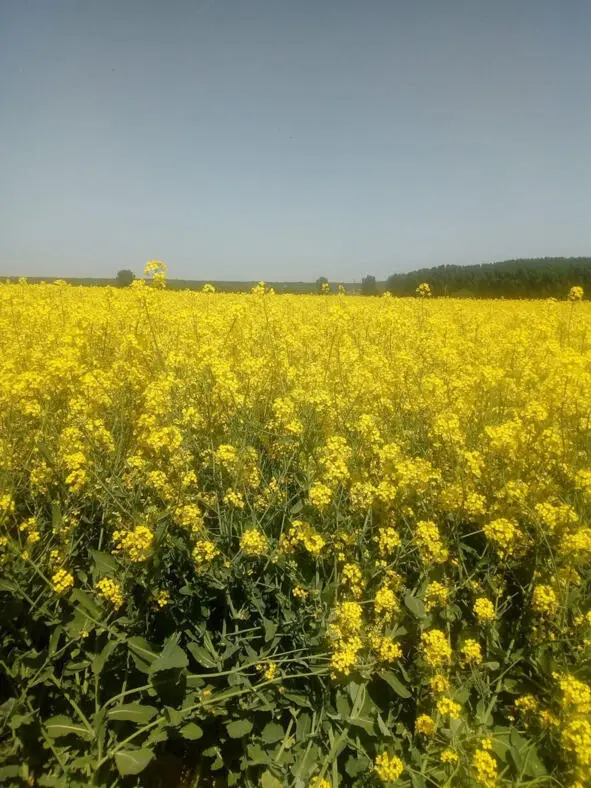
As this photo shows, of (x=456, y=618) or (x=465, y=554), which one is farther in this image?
(x=465, y=554)

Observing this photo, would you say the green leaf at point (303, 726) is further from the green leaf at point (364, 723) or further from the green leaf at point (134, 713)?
the green leaf at point (134, 713)

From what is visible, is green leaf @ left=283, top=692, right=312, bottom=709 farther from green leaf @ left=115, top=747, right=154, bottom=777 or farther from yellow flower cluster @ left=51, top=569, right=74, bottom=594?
yellow flower cluster @ left=51, top=569, right=74, bottom=594

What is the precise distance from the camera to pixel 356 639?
177cm

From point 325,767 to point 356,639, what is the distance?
1.49ft

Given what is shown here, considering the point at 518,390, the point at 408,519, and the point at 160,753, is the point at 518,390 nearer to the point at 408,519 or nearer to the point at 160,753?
the point at 408,519

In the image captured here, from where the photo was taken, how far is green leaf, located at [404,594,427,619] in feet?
6.27

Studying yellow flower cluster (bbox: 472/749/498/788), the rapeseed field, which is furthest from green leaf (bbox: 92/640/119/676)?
yellow flower cluster (bbox: 472/749/498/788)

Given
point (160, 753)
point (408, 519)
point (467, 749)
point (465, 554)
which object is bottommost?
point (160, 753)

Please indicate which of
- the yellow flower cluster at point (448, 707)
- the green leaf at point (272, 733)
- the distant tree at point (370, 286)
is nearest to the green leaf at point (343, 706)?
the green leaf at point (272, 733)

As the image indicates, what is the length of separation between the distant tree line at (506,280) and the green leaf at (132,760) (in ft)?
54.5

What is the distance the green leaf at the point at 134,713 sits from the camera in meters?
1.76

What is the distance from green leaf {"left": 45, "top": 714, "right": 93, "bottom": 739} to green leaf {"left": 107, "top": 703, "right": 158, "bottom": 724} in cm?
11

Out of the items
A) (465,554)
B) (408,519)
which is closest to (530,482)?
(465,554)

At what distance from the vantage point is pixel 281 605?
6.18 feet
